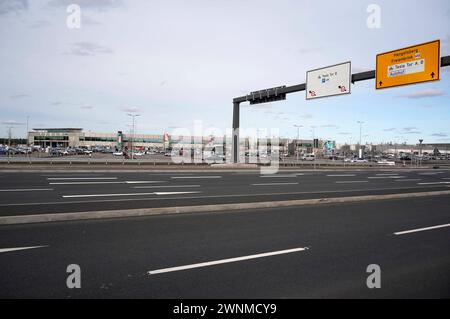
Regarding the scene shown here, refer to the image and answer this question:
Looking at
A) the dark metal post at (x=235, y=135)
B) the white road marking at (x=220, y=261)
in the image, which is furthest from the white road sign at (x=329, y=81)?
the white road marking at (x=220, y=261)

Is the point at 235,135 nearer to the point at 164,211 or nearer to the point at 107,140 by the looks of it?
the point at 164,211

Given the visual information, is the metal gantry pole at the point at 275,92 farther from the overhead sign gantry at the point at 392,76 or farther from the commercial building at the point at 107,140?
the commercial building at the point at 107,140

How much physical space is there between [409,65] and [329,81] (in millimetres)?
6117

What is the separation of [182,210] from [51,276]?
5.53m

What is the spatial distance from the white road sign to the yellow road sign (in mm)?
2579

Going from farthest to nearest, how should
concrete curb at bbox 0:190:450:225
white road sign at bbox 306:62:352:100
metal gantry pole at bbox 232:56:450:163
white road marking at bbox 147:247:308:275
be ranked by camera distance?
1. white road sign at bbox 306:62:352:100
2. metal gantry pole at bbox 232:56:450:163
3. concrete curb at bbox 0:190:450:225
4. white road marking at bbox 147:247:308:275

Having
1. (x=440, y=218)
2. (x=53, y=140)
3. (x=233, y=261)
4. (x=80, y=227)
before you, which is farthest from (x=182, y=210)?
(x=53, y=140)

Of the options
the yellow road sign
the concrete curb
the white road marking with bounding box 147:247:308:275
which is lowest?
the white road marking with bounding box 147:247:308:275

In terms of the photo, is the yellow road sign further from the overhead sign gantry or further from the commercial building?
the commercial building

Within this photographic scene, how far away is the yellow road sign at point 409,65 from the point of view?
19.5 m

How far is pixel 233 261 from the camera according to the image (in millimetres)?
6043

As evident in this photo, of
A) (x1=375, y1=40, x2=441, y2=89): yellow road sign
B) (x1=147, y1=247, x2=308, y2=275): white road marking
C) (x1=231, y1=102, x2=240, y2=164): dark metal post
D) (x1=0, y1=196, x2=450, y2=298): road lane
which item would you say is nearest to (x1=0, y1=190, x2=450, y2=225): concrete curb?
(x1=0, y1=196, x2=450, y2=298): road lane

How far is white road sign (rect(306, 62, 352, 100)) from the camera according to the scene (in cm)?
2473

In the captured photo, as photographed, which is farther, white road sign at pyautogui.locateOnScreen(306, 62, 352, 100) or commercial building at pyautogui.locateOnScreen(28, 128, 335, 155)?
commercial building at pyautogui.locateOnScreen(28, 128, 335, 155)
